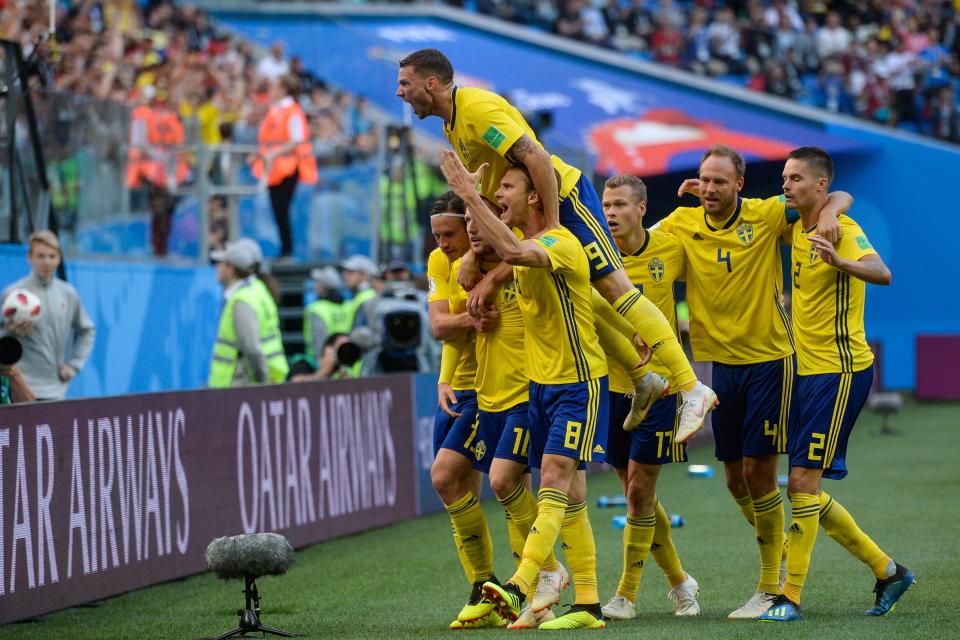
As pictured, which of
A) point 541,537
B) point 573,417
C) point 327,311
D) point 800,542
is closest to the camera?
point 541,537

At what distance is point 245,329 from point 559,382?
5.93 m

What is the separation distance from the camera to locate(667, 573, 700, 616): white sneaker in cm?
756

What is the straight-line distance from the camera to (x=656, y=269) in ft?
25.5

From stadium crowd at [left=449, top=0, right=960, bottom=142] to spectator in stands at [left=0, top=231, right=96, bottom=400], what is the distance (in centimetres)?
2282

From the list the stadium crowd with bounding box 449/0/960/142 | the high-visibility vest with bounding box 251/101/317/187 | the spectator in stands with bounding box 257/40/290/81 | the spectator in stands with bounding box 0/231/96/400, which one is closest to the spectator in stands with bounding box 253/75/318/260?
the high-visibility vest with bounding box 251/101/317/187

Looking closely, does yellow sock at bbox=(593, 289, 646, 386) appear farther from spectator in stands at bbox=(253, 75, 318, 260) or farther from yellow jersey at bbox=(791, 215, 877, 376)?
spectator in stands at bbox=(253, 75, 318, 260)

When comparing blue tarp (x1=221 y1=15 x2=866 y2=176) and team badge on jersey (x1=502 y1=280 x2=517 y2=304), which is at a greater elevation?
team badge on jersey (x1=502 y1=280 x2=517 y2=304)

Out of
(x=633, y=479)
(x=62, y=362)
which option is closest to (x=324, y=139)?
(x=62, y=362)

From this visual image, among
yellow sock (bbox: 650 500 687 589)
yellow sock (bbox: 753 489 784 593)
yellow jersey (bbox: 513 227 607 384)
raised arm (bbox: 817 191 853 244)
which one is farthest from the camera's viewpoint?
yellow sock (bbox: 650 500 687 589)

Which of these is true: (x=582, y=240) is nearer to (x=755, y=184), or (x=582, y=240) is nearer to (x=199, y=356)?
(x=199, y=356)

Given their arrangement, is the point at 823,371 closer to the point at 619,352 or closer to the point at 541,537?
the point at 619,352

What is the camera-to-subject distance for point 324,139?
687 inches

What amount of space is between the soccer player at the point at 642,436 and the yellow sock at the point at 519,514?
0.50 m

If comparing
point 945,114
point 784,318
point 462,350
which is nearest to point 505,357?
point 462,350
